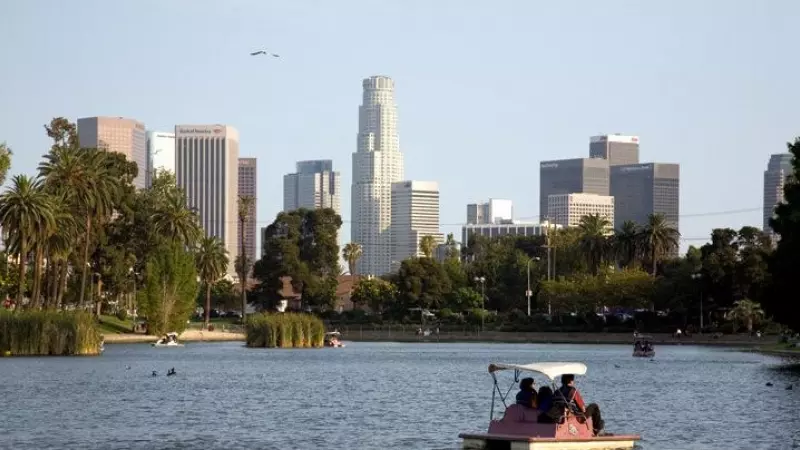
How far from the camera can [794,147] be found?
101 meters

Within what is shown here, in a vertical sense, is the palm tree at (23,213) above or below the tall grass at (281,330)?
above

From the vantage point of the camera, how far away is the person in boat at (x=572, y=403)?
41.9 meters

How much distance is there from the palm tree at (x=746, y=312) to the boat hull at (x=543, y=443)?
107917 mm

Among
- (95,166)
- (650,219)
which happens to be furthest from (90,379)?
(650,219)

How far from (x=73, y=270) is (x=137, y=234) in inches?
446

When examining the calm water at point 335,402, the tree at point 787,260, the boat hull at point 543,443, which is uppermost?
the tree at point 787,260

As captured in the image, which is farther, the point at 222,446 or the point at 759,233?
the point at 759,233

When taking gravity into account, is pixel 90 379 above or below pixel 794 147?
below

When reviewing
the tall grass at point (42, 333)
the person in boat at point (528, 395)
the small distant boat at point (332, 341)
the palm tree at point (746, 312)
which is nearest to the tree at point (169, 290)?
the small distant boat at point (332, 341)

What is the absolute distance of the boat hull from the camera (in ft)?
132

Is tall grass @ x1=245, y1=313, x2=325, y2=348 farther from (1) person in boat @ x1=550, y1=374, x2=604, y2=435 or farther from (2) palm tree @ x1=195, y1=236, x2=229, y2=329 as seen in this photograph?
(1) person in boat @ x1=550, y1=374, x2=604, y2=435

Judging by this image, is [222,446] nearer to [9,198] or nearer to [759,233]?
[9,198]

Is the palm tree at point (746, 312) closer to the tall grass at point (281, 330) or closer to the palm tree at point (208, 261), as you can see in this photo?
the tall grass at point (281, 330)

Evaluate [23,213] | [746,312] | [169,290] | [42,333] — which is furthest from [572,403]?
[746,312]
